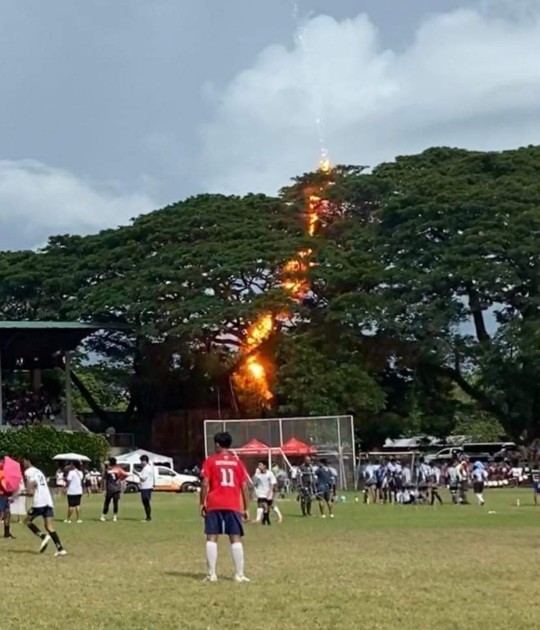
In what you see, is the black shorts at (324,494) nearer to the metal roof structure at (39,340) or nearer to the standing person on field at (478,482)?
the standing person on field at (478,482)

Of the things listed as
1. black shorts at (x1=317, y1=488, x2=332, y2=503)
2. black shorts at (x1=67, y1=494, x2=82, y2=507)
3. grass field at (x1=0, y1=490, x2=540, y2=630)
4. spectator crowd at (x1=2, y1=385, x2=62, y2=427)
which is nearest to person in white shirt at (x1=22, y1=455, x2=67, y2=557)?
grass field at (x1=0, y1=490, x2=540, y2=630)

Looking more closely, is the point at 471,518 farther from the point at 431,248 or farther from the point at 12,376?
the point at 12,376

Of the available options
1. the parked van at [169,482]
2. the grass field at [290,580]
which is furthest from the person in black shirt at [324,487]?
the parked van at [169,482]

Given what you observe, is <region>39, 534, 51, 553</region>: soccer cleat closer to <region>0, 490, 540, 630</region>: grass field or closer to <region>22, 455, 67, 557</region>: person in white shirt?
<region>22, 455, 67, 557</region>: person in white shirt

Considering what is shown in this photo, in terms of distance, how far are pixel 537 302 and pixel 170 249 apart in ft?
55.4

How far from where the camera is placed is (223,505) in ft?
40.9

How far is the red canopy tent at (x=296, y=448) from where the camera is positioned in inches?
1529

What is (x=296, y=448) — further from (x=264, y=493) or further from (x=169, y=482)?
(x=264, y=493)

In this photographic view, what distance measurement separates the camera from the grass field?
9.79m

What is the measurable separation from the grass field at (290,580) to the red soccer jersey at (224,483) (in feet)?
2.70

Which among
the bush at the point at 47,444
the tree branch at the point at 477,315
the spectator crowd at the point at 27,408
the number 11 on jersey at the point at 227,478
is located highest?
the tree branch at the point at 477,315

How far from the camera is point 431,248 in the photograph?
48.0 metres

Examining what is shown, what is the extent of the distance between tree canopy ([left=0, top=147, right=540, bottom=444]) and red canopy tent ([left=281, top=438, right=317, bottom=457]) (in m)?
7.83

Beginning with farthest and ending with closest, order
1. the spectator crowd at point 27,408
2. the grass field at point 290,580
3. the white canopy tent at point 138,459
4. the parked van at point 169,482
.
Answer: the spectator crowd at point 27,408 < the white canopy tent at point 138,459 < the parked van at point 169,482 < the grass field at point 290,580
